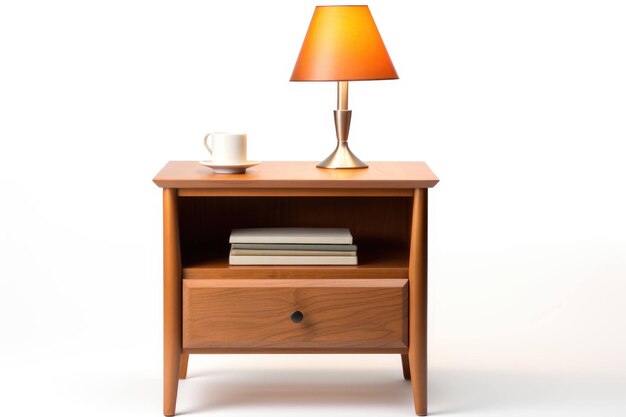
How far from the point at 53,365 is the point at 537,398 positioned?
165 cm

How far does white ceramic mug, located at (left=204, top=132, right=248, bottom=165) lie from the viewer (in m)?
3.83

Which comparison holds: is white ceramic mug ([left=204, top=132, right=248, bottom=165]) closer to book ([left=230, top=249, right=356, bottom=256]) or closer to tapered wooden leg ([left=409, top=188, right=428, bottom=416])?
book ([left=230, top=249, right=356, bottom=256])

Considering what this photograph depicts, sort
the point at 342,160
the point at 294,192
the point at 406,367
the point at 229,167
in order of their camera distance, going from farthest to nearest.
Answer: the point at 406,367, the point at 342,160, the point at 229,167, the point at 294,192

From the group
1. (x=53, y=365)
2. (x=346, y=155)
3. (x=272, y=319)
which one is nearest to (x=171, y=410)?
(x=272, y=319)

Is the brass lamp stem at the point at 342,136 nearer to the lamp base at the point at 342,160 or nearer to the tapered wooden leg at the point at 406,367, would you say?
the lamp base at the point at 342,160

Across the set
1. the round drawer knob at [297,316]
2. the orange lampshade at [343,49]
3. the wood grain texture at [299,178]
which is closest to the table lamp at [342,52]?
the orange lampshade at [343,49]

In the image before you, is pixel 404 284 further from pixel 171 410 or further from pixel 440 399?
pixel 171 410

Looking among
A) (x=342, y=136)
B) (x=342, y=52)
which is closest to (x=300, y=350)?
(x=342, y=136)

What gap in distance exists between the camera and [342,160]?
396cm

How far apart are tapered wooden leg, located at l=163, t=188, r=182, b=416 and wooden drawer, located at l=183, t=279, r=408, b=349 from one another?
29 millimetres

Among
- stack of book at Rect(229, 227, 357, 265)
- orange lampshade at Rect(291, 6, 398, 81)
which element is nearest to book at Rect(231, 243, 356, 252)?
stack of book at Rect(229, 227, 357, 265)

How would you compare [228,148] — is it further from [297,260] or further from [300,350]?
[300,350]

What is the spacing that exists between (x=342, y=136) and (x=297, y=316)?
0.64 m

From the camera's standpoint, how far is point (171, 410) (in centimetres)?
376
